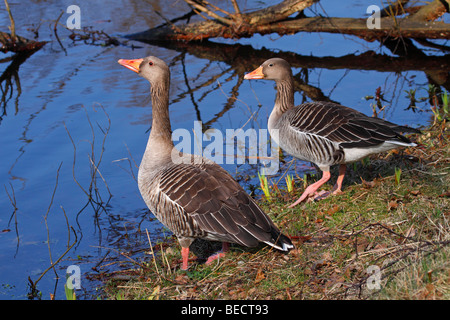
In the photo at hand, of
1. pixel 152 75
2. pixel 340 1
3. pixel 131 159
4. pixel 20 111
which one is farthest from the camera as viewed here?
pixel 340 1

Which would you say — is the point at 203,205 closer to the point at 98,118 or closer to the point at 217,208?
the point at 217,208

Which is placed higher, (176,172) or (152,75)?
(152,75)

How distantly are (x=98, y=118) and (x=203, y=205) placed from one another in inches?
188

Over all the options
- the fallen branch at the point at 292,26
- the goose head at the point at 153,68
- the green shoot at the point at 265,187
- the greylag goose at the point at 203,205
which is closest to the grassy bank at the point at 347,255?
the green shoot at the point at 265,187

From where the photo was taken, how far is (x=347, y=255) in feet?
15.7

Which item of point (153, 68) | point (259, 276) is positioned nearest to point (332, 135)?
point (259, 276)

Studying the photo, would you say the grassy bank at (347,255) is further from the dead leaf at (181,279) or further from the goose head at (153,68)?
the goose head at (153,68)

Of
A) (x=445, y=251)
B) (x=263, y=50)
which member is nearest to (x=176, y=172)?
(x=445, y=251)

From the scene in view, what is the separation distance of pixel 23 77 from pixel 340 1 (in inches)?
331

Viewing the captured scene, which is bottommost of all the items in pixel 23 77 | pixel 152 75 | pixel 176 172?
pixel 23 77

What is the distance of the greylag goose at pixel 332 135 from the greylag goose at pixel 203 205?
50.6 inches

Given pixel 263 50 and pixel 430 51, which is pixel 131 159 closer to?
pixel 263 50

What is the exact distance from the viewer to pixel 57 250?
6359mm

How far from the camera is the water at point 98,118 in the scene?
21.0ft
